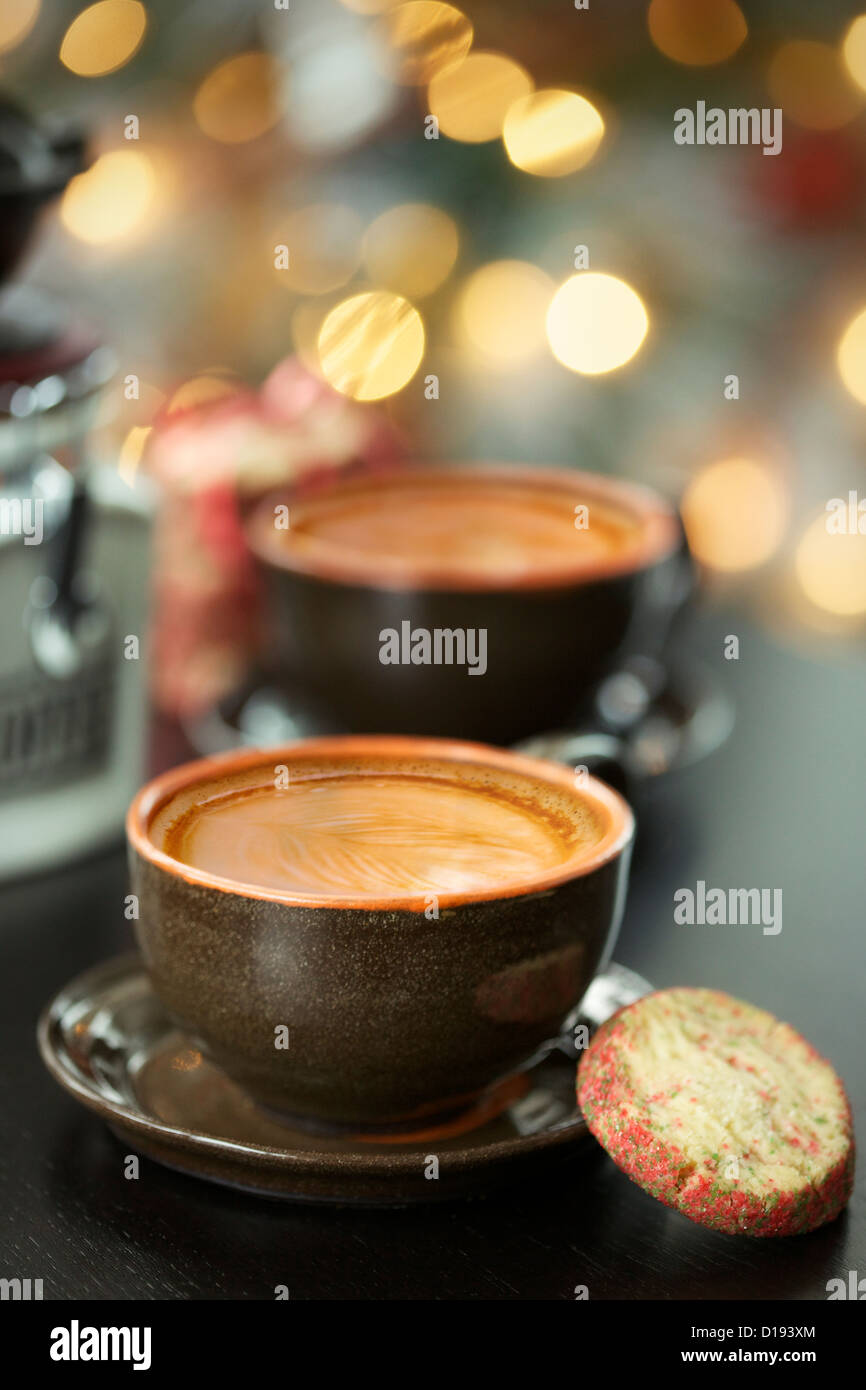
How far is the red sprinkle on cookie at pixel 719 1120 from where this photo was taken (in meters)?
0.46

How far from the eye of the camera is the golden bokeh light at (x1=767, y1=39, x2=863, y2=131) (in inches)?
54.2

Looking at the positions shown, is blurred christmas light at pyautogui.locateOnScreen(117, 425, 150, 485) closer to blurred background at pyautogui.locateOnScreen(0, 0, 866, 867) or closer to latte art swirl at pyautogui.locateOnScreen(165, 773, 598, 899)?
blurred background at pyautogui.locateOnScreen(0, 0, 866, 867)

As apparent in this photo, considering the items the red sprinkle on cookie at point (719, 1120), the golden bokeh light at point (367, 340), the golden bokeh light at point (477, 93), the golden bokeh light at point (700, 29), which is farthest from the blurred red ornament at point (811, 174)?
the red sprinkle on cookie at point (719, 1120)

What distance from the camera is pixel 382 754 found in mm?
604

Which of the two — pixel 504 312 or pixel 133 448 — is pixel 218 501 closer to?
pixel 133 448

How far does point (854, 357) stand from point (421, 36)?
2.07ft

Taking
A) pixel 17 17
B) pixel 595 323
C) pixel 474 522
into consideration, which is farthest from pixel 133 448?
pixel 595 323

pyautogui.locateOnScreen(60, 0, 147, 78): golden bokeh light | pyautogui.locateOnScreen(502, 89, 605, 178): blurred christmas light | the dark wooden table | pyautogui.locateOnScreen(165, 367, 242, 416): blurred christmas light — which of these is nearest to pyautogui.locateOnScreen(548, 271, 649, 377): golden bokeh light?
pyautogui.locateOnScreen(502, 89, 605, 178): blurred christmas light

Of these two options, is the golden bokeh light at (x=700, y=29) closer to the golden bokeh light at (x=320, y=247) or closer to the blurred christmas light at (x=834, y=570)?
the golden bokeh light at (x=320, y=247)

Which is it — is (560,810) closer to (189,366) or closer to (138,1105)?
(138,1105)

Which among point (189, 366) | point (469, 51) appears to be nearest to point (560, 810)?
point (469, 51)

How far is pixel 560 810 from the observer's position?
57 cm

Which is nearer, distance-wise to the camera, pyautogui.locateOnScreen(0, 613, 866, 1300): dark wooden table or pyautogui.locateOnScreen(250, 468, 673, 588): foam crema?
pyautogui.locateOnScreen(0, 613, 866, 1300): dark wooden table

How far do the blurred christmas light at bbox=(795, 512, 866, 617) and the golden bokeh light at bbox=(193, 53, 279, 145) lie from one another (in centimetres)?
91
